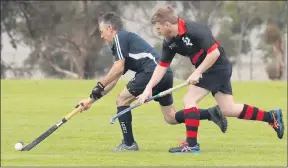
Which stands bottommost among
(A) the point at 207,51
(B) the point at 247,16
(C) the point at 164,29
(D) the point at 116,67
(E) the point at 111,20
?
(D) the point at 116,67

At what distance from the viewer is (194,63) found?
10992mm

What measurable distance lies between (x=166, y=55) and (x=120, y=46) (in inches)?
23.4

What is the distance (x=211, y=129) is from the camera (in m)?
15.7

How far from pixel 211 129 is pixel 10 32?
43.5 metres

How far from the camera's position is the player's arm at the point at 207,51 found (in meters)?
10.6

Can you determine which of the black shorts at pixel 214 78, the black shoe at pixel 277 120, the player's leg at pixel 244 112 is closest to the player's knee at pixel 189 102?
the black shorts at pixel 214 78

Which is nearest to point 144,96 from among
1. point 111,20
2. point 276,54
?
point 111,20

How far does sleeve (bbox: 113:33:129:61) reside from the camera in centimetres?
1124

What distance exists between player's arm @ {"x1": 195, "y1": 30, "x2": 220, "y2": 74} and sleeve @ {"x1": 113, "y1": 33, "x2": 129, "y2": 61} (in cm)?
107

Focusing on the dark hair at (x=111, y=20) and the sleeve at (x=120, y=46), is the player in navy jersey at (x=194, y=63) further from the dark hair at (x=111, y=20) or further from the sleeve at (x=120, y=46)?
the dark hair at (x=111, y=20)

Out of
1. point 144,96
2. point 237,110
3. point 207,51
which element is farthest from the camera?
point 237,110

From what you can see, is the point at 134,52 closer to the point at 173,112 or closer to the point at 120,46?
the point at 120,46

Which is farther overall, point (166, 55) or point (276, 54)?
point (276, 54)

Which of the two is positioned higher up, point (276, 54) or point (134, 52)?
point (276, 54)
